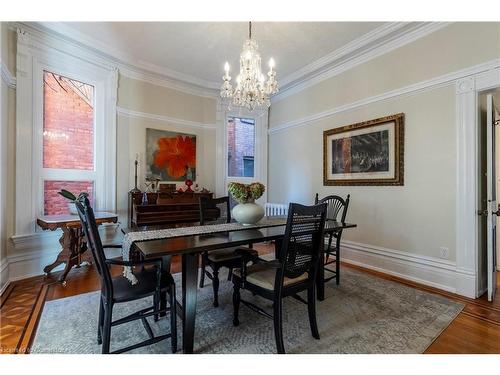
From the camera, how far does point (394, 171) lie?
10.4 feet

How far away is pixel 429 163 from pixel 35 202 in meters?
4.76

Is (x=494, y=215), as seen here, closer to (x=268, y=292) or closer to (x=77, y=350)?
(x=268, y=292)

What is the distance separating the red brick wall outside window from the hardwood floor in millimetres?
979

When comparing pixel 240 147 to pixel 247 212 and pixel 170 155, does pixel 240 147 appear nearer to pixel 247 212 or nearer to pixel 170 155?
pixel 170 155

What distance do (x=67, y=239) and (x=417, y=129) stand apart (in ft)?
14.3

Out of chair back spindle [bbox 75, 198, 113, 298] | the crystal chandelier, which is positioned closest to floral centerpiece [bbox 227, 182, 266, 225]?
the crystal chandelier

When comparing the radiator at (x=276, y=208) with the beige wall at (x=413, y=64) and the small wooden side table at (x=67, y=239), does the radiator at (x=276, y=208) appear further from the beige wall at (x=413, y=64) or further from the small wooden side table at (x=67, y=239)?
the small wooden side table at (x=67, y=239)

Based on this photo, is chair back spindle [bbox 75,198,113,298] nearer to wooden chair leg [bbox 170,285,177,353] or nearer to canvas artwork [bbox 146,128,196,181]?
wooden chair leg [bbox 170,285,177,353]

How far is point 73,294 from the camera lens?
260 cm

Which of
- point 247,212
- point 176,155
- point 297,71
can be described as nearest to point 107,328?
point 247,212

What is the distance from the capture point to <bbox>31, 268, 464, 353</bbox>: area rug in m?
1.75

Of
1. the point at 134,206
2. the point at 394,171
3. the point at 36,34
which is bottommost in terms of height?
the point at 134,206
